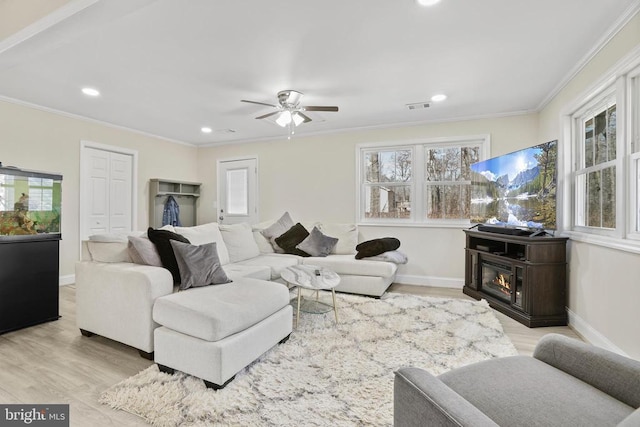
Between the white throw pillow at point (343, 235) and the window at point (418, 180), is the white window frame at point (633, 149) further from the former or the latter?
the white throw pillow at point (343, 235)

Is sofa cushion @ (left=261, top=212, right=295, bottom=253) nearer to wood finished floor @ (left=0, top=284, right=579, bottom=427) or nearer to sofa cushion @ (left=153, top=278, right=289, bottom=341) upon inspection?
sofa cushion @ (left=153, top=278, right=289, bottom=341)

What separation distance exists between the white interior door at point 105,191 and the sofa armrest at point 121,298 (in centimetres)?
241

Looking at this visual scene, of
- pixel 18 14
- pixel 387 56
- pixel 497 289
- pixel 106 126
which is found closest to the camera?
pixel 18 14

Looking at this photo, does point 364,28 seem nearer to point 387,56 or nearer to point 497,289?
point 387,56

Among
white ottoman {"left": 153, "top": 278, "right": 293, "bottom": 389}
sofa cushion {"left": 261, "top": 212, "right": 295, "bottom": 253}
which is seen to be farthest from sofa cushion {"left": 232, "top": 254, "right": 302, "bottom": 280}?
white ottoman {"left": 153, "top": 278, "right": 293, "bottom": 389}

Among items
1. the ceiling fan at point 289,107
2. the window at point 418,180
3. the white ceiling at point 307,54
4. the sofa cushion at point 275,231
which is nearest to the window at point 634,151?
the white ceiling at point 307,54

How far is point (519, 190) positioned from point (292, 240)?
9.52 feet

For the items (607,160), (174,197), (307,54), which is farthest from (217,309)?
(174,197)

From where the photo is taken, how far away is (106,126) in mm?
4668

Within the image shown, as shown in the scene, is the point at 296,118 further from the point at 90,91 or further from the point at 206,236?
the point at 90,91

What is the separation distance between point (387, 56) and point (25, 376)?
358 cm

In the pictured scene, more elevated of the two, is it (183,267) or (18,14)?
(18,14)

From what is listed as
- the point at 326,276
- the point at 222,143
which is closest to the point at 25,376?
the point at 326,276

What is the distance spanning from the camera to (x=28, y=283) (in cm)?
274
